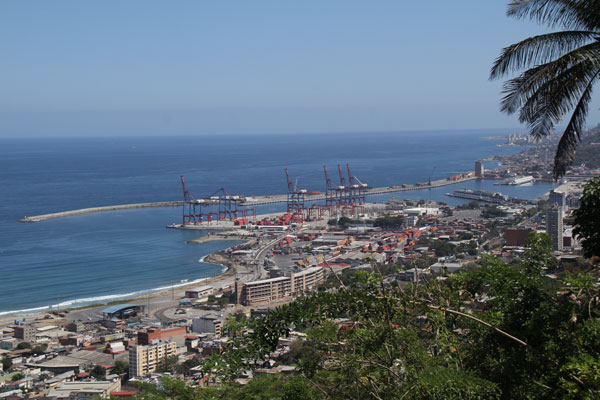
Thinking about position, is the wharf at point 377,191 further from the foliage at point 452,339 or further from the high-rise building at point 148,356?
the foliage at point 452,339

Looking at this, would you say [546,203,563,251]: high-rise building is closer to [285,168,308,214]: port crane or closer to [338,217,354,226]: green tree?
[338,217,354,226]: green tree

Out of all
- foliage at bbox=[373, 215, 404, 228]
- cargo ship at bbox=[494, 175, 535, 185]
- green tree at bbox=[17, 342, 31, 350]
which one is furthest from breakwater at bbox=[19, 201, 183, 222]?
cargo ship at bbox=[494, 175, 535, 185]

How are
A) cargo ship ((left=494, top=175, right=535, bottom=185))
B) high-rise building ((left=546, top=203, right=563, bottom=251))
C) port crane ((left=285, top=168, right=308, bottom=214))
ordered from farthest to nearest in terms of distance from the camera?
cargo ship ((left=494, top=175, right=535, bottom=185))
port crane ((left=285, top=168, right=308, bottom=214))
high-rise building ((left=546, top=203, right=563, bottom=251))

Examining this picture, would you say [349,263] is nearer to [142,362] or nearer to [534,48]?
[142,362]

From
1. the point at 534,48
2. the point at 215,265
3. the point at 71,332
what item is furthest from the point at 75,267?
the point at 534,48

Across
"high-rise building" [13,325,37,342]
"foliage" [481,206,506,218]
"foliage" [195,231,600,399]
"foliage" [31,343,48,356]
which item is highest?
"foliage" [195,231,600,399]
